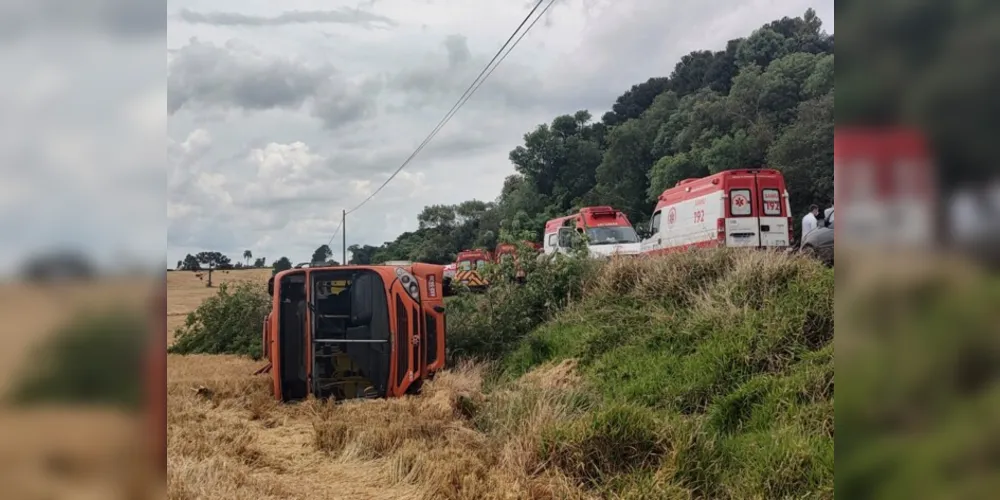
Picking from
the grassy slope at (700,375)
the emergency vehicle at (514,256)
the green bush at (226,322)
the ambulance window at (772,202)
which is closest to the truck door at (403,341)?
the grassy slope at (700,375)

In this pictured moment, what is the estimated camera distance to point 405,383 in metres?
9.00

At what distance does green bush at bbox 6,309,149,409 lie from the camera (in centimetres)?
137

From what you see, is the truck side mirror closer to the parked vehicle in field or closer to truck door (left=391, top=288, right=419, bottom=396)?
truck door (left=391, top=288, right=419, bottom=396)

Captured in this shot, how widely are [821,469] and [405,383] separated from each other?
16.6ft

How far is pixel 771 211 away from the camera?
615 inches

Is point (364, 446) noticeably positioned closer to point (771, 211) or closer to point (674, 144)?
point (771, 211)

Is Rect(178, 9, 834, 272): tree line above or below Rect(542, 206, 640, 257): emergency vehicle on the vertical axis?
above

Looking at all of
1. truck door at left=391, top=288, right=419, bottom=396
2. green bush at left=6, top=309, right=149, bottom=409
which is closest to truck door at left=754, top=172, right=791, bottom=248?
truck door at left=391, top=288, right=419, bottom=396

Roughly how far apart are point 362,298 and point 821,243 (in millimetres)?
6773

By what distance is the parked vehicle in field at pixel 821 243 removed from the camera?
427 inches

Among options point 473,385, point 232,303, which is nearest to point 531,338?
point 473,385

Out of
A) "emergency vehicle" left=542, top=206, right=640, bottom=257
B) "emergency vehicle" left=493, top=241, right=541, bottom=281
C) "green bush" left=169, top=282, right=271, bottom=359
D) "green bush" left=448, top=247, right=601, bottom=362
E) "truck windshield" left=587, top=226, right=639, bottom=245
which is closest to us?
"green bush" left=448, top=247, right=601, bottom=362

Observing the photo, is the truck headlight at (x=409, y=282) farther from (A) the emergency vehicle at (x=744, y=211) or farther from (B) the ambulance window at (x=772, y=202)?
(B) the ambulance window at (x=772, y=202)

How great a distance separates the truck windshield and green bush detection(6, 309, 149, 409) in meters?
19.2
